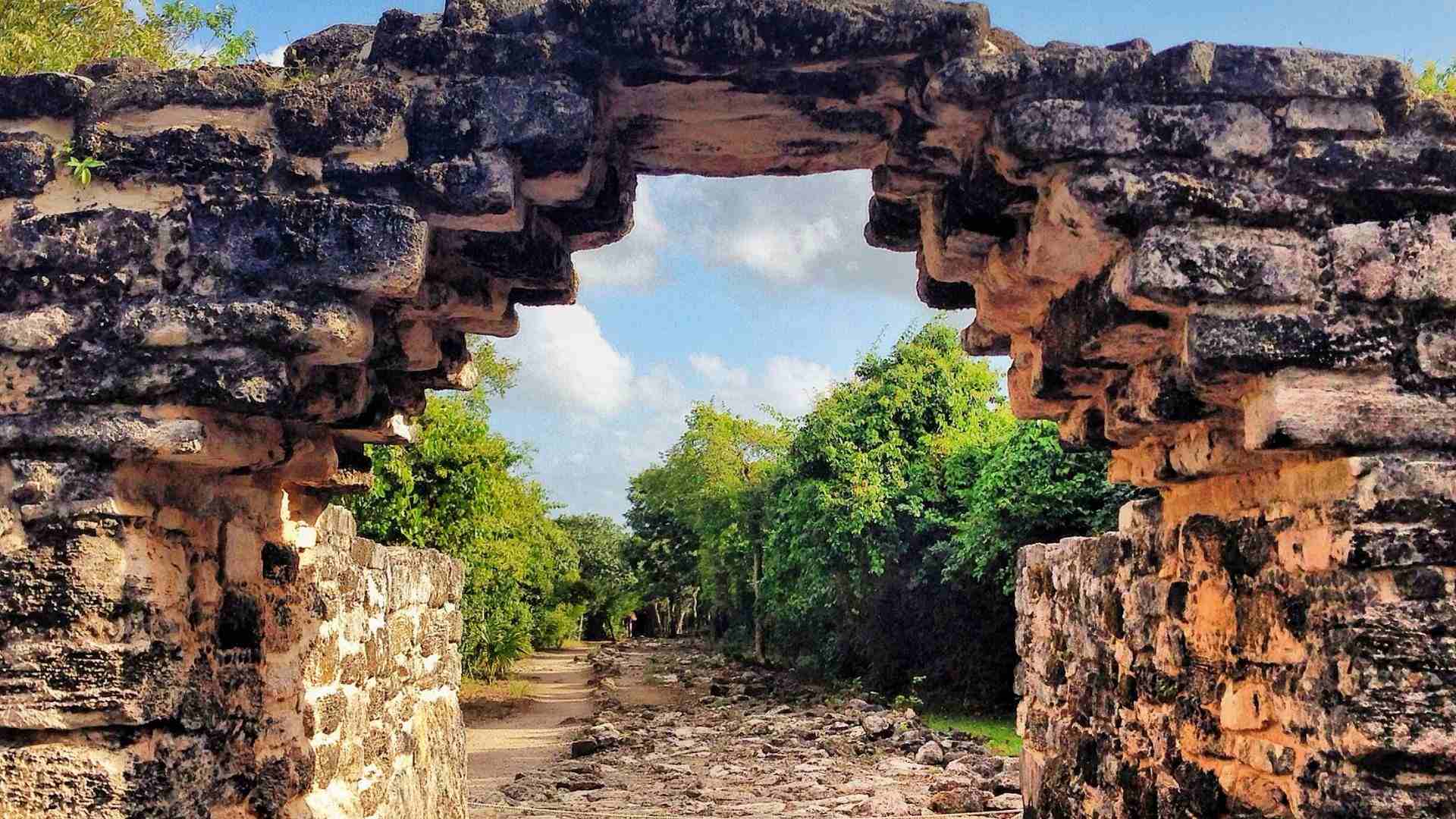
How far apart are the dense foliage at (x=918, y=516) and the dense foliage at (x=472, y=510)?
4620mm

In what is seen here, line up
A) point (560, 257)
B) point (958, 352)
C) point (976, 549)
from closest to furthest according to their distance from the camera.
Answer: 1. point (560, 257)
2. point (976, 549)
3. point (958, 352)

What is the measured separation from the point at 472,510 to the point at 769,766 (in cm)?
522

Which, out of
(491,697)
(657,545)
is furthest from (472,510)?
(657,545)

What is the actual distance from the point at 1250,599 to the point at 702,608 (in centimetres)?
4786


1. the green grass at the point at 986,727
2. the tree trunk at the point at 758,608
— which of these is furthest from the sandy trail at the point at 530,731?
the green grass at the point at 986,727

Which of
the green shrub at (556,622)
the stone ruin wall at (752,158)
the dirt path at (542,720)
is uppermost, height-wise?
the stone ruin wall at (752,158)

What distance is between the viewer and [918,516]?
Answer: 1653 cm

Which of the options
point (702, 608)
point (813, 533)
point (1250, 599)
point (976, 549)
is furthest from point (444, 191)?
point (702, 608)

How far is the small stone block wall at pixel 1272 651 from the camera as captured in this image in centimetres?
290

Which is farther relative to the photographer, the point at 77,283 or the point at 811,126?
the point at 811,126

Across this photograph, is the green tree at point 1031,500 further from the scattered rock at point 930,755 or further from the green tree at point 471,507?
the green tree at point 471,507

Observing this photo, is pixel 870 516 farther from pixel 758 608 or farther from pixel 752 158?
pixel 752 158

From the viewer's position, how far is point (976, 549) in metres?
14.6

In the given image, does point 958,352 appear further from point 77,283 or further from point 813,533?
point 77,283
